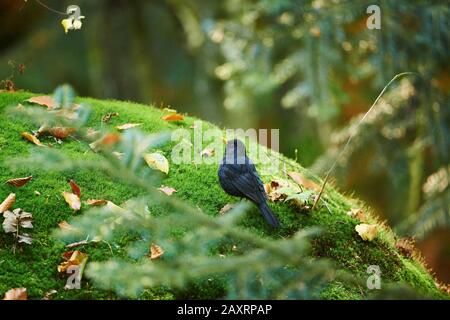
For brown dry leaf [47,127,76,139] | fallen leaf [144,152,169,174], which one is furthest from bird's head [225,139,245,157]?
brown dry leaf [47,127,76,139]

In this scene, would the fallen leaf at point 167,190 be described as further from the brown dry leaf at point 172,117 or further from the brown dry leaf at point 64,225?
the brown dry leaf at point 172,117

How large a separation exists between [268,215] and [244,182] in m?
0.22

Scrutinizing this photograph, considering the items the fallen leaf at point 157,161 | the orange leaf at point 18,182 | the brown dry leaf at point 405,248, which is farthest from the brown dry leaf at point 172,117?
the brown dry leaf at point 405,248

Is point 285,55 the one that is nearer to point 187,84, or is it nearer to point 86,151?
point 187,84

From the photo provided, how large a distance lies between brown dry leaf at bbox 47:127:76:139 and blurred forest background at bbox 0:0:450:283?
535mm

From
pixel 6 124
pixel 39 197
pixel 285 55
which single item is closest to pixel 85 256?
pixel 39 197

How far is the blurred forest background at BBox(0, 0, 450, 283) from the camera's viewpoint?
453 cm

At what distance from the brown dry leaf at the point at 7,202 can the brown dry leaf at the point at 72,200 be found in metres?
0.26

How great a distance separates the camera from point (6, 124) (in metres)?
3.23

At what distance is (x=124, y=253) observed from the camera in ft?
8.14

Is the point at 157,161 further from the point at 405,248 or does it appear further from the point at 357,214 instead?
the point at 405,248

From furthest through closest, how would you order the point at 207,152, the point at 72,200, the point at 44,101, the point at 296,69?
the point at 296,69 < the point at 44,101 < the point at 207,152 < the point at 72,200

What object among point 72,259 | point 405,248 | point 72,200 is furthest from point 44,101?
point 405,248

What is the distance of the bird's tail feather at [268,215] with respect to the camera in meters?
2.66
